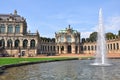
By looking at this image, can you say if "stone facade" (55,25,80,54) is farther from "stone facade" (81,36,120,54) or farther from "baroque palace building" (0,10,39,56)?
"baroque palace building" (0,10,39,56)

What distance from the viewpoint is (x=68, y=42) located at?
380 ft

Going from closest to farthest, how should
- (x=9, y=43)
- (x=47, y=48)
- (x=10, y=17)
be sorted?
(x=9, y=43)
(x=10, y=17)
(x=47, y=48)

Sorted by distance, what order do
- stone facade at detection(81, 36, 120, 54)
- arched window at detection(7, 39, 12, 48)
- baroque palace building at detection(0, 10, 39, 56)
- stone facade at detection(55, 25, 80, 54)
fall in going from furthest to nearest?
stone facade at detection(55, 25, 80, 54)
stone facade at detection(81, 36, 120, 54)
arched window at detection(7, 39, 12, 48)
baroque palace building at detection(0, 10, 39, 56)

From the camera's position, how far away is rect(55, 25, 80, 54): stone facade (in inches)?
4508

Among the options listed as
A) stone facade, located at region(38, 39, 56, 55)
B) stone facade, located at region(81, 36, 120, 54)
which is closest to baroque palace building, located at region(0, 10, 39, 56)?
stone facade, located at region(38, 39, 56, 55)

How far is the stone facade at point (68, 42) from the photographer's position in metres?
114

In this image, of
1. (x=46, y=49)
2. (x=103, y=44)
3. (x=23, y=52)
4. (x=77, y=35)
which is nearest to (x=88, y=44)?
(x=77, y=35)

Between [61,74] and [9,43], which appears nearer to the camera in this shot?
[61,74]

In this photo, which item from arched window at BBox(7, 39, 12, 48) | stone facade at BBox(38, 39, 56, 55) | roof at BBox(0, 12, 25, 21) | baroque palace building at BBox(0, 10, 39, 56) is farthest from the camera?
stone facade at BBox(38, 39, 56, 55)

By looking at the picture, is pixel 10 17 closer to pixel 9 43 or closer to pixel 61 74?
pixel 9 43

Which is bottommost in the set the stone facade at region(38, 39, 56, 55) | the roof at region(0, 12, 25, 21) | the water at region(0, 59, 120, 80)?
the water at region(0, 59, 120, 80)

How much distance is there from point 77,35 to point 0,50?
48276 millimetres

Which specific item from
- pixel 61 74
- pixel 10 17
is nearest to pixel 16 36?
pixel 10 17

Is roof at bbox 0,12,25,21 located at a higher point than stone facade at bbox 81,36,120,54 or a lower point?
higher
